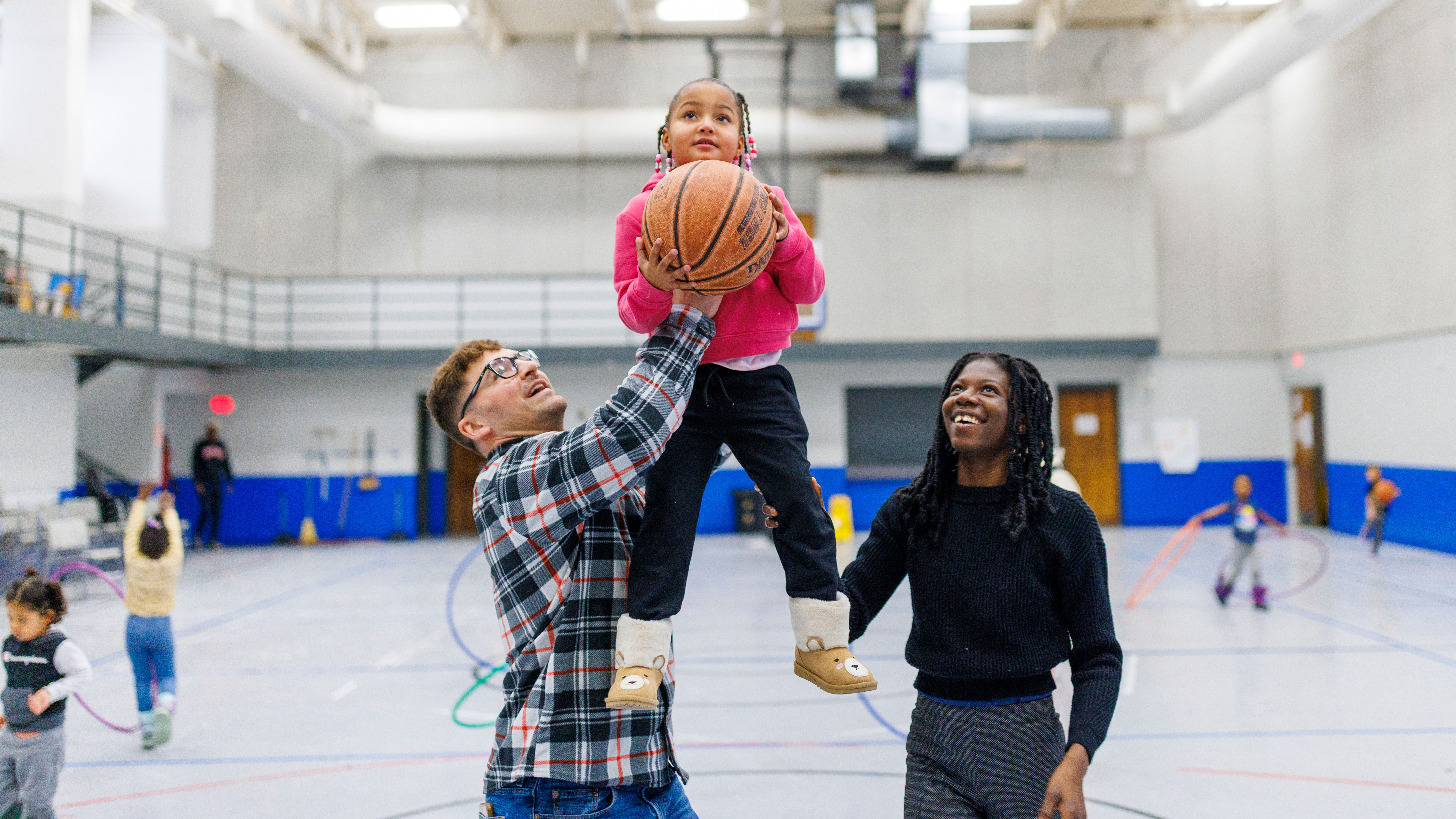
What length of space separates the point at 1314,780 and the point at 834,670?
4.45 meters

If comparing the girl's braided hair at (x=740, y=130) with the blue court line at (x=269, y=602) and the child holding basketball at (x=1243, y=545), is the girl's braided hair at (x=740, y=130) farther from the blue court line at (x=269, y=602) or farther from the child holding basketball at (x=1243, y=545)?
the child holding basketball at (x=1243, y=545)

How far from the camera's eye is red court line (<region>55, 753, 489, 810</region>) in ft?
16.5

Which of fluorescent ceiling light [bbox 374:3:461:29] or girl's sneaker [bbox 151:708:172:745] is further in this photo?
fluorescent ceiling light [bbox 374:3:461:29]

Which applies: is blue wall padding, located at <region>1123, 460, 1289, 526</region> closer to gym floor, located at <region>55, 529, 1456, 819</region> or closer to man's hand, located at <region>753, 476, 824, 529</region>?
gym floor, located at <region>55, 529, 1456, 819</region>

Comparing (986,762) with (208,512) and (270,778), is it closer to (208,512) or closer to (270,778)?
(270,778)

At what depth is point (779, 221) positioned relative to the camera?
208 cm

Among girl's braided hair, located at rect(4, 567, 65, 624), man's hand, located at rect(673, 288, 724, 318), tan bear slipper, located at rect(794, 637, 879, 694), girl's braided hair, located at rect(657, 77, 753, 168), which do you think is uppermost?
girl's braided hair, located at rect(657, 77, 753, 168)

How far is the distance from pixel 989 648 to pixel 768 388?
0.87 m

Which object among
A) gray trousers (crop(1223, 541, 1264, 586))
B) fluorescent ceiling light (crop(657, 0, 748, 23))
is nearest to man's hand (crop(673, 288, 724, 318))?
gray trousers (crop(1223, 541, 1264, 586))

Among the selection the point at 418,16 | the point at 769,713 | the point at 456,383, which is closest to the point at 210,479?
the point at 418,16

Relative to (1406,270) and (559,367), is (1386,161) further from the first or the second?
(559,367)

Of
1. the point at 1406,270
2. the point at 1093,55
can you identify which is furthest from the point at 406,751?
the point at 1093,55

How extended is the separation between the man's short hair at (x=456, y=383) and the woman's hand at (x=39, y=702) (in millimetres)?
2912

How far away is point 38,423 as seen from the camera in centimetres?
1272
